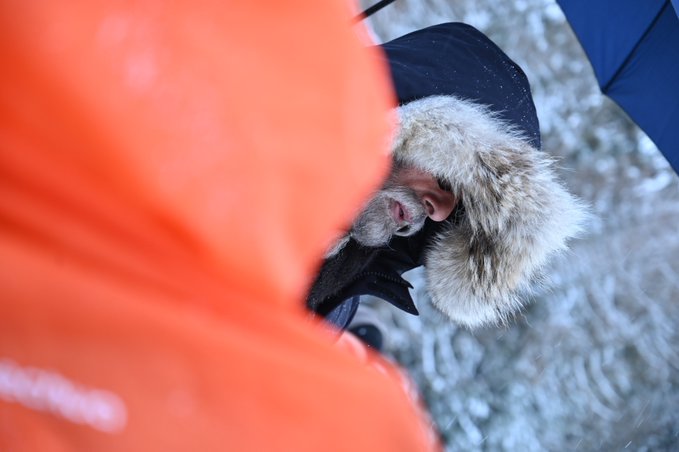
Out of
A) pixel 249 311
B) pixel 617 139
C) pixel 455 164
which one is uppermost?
pixel 249 311

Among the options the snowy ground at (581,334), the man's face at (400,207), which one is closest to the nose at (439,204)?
the man's face at (400,207)

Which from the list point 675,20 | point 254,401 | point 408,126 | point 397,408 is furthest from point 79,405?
point 675,20

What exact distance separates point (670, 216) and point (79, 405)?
2.98m

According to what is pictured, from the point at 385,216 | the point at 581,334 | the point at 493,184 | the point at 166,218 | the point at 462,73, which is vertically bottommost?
the point at 581,334

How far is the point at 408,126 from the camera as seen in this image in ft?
4.72

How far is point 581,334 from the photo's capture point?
2.79 m

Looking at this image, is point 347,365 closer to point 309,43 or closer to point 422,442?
point 422,442

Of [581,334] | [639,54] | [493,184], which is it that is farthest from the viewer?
[581,334]

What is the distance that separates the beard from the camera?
161 cm

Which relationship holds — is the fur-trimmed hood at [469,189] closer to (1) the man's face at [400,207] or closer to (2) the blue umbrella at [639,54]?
(1) the man's face at [400,207]

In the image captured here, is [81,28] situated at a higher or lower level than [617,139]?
higher

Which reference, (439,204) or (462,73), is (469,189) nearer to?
(439,204)

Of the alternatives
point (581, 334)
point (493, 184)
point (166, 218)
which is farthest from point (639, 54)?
point (166, 218)

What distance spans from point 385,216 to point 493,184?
290 millimetres
